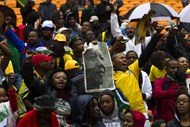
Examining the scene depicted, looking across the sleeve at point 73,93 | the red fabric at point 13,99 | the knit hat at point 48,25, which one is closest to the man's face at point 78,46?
the sleeve at point 73,93

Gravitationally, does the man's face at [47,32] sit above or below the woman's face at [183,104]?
above

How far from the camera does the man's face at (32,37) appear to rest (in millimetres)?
13116

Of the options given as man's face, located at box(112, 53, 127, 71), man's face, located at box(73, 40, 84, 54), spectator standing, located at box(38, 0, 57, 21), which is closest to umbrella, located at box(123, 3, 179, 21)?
spectator standing, located at box(38, 0, 57, 21)

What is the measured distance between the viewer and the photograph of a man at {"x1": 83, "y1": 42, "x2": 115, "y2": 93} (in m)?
10.5

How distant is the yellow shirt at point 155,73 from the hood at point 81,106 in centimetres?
271

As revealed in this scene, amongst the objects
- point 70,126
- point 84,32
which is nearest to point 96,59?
point 70,126

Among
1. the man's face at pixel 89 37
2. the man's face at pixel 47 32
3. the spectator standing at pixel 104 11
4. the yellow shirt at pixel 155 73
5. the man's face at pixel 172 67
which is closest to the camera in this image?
the man's face at pixel 172 67

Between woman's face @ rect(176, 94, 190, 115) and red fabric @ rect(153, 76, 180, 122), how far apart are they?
138 centimetres

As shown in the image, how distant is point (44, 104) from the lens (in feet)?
30.8

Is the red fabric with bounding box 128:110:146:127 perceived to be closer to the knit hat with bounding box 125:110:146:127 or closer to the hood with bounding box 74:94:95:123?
the knit hat with bounding box 125:110:146:127

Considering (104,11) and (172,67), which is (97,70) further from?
(104,11)

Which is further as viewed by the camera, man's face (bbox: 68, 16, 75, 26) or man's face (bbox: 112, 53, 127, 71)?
man's face (bbox: 68, 16, 75, 26)

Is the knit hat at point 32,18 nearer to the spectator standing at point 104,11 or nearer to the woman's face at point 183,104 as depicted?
the spectator standing at point 104,11

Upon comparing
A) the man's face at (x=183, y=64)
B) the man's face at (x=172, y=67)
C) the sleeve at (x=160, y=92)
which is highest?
the man's face at (x=172, y=67)
